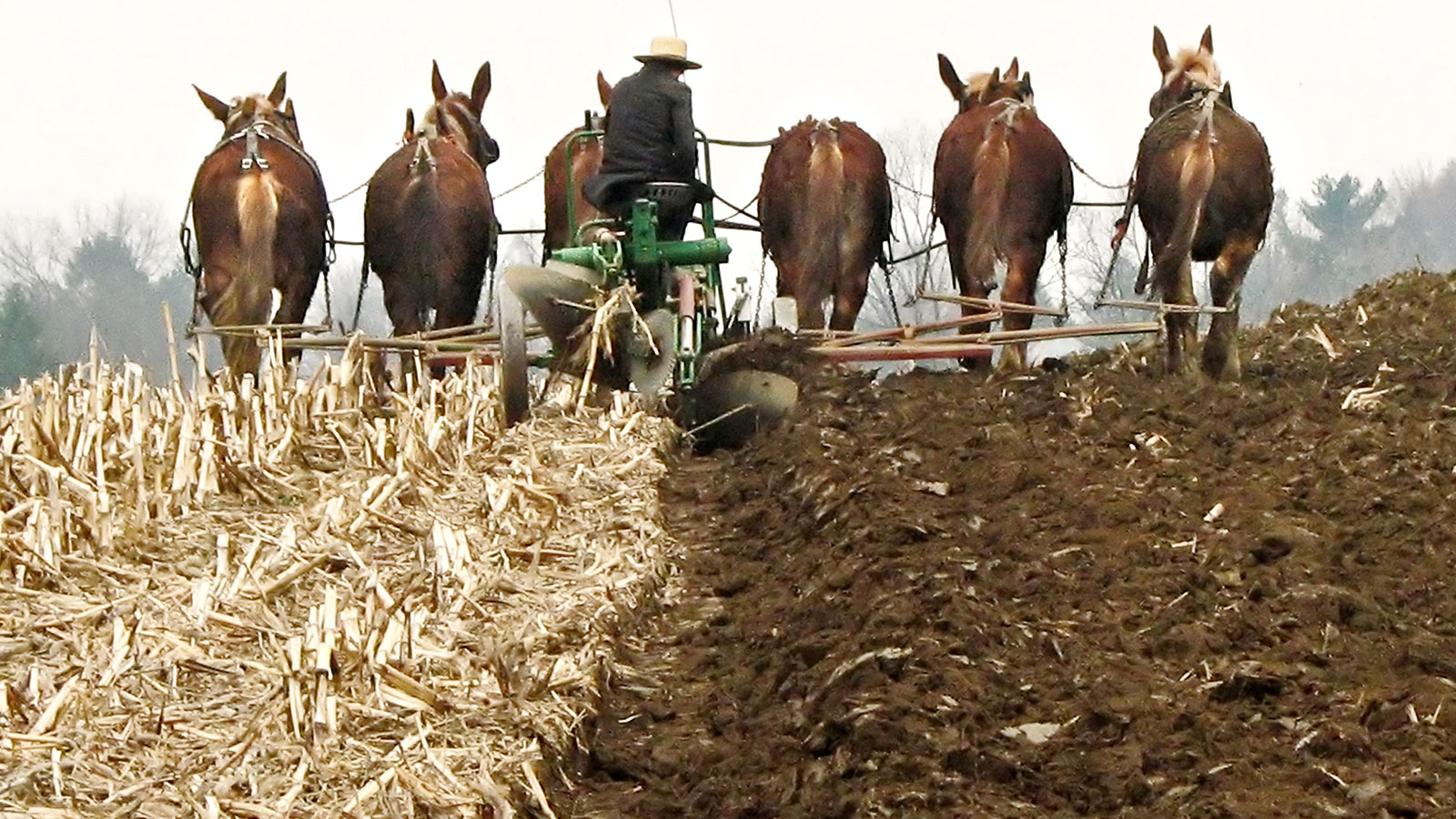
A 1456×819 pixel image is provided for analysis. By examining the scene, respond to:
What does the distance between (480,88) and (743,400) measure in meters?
5.78

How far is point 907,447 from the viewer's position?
9.11 meters

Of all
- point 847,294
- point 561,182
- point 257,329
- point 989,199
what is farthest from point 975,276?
point 257,329

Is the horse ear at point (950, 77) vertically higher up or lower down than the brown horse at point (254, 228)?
higher up

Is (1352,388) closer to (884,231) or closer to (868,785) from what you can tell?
(884,231)

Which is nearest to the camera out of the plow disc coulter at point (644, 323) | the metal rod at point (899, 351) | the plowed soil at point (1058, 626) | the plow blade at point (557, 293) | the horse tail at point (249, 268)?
the plowed soil at point (1058, 626)

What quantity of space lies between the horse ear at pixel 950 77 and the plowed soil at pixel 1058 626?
5.35 m

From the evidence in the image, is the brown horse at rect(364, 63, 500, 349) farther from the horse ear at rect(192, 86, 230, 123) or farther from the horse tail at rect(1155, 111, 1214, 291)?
the horse tail at rect(1155, 111, 1214, 291)

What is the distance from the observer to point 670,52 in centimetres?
1046

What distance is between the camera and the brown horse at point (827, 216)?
44.5ft

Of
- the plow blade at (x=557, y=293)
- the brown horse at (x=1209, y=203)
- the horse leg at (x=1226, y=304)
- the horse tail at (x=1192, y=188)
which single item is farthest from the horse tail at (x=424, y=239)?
the horse leg at (x=1226, y=304)

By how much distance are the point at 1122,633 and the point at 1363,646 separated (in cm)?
67

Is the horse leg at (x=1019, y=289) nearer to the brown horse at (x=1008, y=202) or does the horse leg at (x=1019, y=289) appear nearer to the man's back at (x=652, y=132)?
the brown horse at (x=1008, y=202)

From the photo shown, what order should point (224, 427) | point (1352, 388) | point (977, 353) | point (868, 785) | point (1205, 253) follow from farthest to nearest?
point (1205, 253) → point (977, 353) → point (1352, 388) → point (224, 427) → point (868, 785)

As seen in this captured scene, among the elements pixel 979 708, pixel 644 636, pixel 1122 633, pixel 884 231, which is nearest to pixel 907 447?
pixel 644 636
